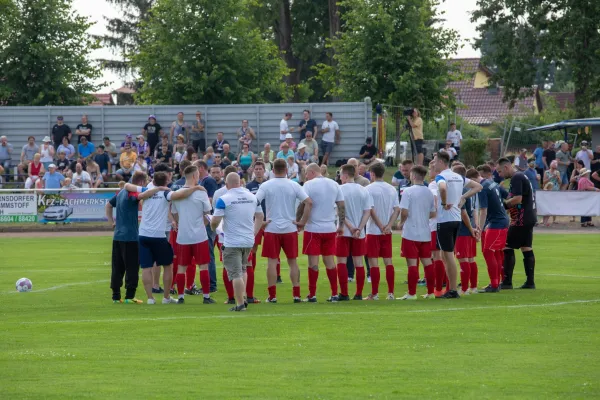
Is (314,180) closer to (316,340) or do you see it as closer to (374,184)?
(374,184)

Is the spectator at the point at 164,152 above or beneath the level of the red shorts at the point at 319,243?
above

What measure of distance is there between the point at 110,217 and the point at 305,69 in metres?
51.0

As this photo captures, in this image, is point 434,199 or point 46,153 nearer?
point 434,199

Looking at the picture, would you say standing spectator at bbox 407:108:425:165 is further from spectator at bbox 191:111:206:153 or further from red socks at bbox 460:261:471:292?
red socks at bbox 460:261:471:292

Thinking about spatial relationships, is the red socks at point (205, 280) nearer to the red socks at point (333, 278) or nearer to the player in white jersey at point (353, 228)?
the red socks at point (333, 278)

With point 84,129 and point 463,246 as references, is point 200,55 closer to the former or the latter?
point 84,129

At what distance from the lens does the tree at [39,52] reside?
4341 cm

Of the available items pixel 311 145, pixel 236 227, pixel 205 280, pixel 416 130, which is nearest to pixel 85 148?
pixel 311 145

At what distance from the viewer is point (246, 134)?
36.8m

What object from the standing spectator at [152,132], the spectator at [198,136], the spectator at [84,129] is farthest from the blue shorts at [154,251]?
the spectator at [84,129]

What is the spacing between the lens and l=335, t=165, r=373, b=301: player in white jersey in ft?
52.1

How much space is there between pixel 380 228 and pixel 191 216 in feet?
9.16

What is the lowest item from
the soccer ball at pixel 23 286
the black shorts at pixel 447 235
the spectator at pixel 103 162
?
the soccer ball at pixel 23 286

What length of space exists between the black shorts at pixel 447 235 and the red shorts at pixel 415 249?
196 mm
